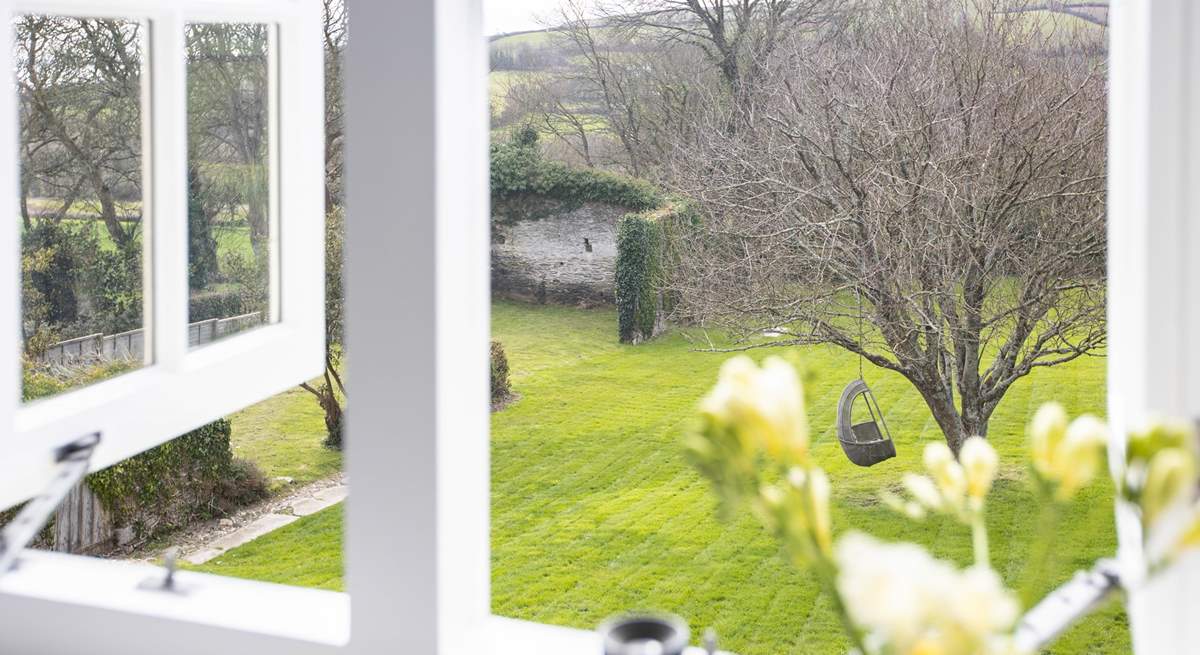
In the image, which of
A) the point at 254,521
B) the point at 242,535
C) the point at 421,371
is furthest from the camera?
the point at 254,521

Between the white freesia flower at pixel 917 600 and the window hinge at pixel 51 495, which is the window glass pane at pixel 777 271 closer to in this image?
the window hinge at pixel 51 495

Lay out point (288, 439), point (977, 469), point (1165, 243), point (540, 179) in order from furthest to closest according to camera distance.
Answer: point (540, 179)
point (288, 439)
point (1165, 243)
point (977, 469)

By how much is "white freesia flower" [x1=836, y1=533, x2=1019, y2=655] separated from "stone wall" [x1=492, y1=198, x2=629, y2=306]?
7.93 m

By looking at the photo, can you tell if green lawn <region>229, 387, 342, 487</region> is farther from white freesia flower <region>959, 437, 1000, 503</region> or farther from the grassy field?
white freesia flower <region>959, 437, 1000, 503</region>

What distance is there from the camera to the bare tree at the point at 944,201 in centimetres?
593

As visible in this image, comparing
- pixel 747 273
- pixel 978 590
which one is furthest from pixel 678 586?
pixel 978 590

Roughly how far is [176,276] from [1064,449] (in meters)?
0.69

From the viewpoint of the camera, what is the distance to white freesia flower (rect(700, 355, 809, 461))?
15.1 inches

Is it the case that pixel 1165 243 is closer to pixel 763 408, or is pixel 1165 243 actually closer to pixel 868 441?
pixel 763 408

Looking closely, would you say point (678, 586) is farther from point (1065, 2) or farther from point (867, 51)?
point (1065, 2)

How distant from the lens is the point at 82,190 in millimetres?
966

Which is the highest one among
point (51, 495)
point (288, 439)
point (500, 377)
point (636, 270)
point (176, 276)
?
point (636, 270)

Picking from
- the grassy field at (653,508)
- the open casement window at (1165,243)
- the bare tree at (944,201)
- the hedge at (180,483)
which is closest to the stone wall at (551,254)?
the grassy field at (653,508)

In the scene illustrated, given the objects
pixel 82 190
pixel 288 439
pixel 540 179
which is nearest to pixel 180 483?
pixel 288 439
